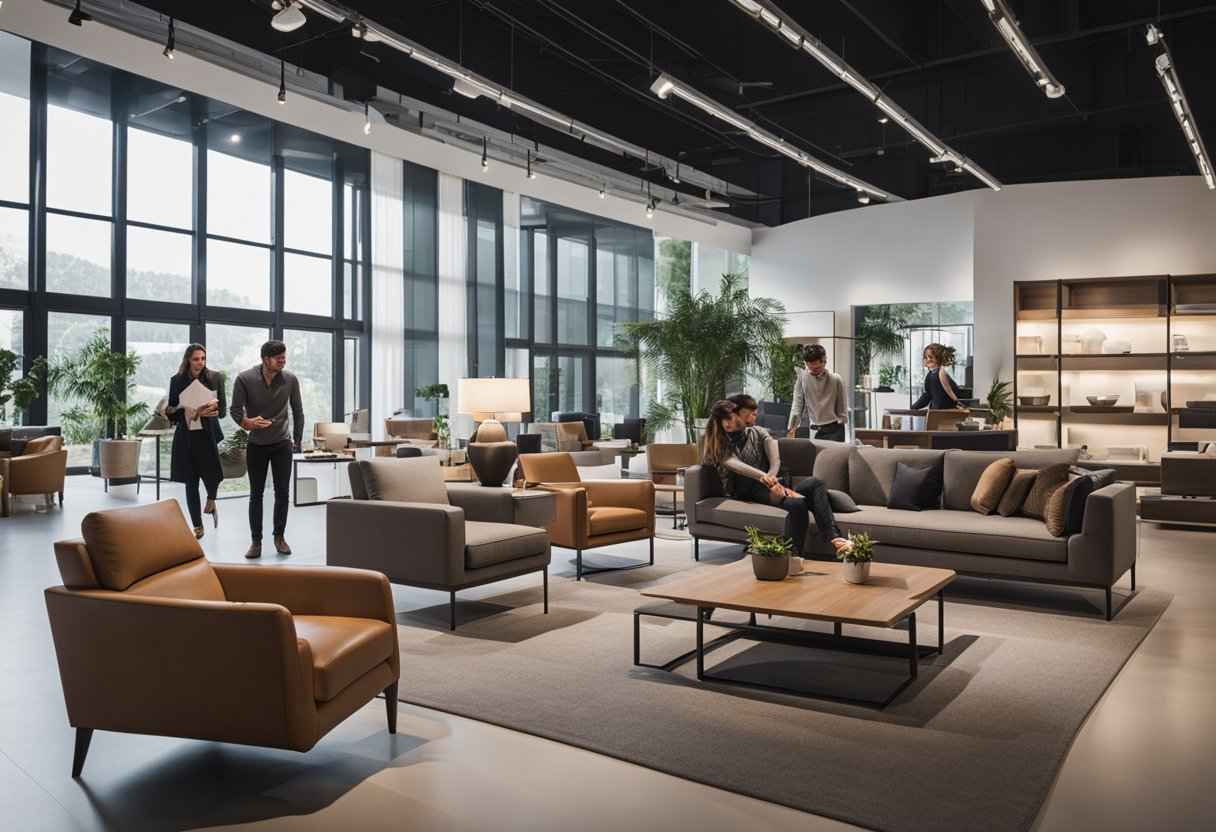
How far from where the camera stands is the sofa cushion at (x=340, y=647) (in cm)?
292

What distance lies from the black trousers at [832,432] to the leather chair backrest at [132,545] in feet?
18.3

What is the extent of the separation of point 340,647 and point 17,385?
8730mm

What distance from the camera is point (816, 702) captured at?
378cm

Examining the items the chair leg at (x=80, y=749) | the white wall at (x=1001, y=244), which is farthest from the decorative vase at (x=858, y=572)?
the white wall at (x=1001, y=244)

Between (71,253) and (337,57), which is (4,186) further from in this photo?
(337,57)

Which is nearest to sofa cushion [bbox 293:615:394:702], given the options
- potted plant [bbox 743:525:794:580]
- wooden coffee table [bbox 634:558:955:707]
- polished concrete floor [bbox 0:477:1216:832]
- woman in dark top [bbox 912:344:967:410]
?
polished concrete floor [bbox 0:477:1216:832]

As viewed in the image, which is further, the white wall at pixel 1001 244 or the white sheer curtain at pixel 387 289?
the white sheer curtain at pixel 387 289

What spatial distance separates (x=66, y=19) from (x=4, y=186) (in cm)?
376

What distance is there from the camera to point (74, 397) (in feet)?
36.8

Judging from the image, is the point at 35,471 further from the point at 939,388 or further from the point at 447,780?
the point at 939,388

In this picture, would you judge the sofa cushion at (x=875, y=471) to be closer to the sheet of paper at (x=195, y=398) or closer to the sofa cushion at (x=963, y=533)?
the sofa cushion at (x=963, y=533)

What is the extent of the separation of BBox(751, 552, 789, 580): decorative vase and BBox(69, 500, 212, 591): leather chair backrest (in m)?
2.34

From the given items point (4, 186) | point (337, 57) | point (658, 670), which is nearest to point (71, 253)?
point (4, 186)

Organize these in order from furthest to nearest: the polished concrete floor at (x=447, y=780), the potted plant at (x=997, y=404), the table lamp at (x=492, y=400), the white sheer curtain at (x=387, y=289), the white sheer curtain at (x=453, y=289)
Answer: the white sheer curtain at (x=453, y=289), the white sheer curtain at (x=387, y=289), the potted plant at (x=997, y=404), the table lamp at (x=492, y=400), the polished concrete floor at (x=447, y=780)
